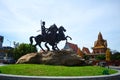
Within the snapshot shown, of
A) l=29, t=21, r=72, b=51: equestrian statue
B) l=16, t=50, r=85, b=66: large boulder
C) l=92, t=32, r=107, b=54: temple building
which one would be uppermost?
l=92, t=32, r=107, b=54: temple building

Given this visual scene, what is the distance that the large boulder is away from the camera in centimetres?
2039

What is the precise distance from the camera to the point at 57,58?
67.8 ft

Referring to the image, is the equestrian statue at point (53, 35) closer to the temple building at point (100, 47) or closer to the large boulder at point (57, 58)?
the large boulder at point (57, 58)

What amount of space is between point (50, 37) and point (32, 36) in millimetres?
2421

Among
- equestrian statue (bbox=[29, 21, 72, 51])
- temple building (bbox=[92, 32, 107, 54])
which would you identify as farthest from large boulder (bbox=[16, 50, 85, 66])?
temple building (bbox=[92, 32, 107, 54])

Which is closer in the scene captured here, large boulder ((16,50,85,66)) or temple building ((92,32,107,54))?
large boulder ((16,50,85,66))

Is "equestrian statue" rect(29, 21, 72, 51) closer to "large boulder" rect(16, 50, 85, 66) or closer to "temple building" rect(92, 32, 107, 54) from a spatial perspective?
"large boulder" rect(16, 50, 85, 66)

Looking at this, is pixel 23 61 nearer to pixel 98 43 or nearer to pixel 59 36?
pixel 59 36

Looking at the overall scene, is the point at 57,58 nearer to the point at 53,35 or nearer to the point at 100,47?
the point at 53,35


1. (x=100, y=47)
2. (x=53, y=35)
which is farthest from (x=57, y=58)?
(x=100, y=47)

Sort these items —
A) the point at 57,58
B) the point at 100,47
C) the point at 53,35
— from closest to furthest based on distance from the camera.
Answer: the point at 57,58 < the point at 53,35 < the point at 100,47

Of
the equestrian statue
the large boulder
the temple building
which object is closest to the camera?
the large boulder

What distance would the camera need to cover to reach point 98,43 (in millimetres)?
88312

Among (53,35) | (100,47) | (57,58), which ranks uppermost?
(100,47)
